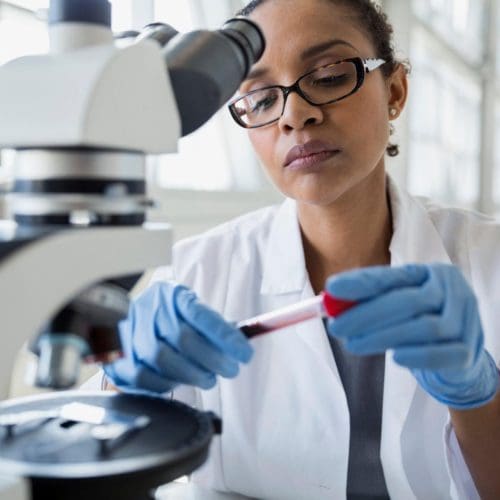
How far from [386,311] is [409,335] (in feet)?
0.13

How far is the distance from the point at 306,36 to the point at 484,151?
191 inches

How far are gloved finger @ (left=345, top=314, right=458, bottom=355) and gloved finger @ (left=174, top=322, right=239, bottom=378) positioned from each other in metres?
0.17

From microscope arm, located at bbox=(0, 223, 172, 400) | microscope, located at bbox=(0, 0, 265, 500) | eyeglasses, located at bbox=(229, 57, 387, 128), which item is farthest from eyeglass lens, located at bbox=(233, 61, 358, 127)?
microscope arm, located at bbox=(0, 223, 172, 400)

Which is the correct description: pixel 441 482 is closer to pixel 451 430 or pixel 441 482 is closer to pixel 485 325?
pixel 451 430

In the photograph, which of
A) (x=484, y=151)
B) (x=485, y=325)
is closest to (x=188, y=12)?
(x=485, y=325)

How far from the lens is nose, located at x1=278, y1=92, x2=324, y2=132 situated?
3.52ft

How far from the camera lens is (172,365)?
834 millimetres

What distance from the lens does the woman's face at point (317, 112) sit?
1.08 metres

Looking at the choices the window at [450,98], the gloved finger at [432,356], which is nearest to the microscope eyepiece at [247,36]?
the gloved finger at [432,356]

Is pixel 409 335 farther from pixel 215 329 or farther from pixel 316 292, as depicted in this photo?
pixel 316 292

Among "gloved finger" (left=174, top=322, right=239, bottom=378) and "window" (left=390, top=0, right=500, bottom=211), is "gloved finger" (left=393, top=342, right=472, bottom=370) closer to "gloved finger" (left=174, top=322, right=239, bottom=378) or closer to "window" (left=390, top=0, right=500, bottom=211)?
"gloved finger" (left=174, top=322, right=239, bottom=378)

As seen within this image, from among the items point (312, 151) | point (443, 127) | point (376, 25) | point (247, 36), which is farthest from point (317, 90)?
point (443, 127)

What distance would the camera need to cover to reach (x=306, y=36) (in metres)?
1.09

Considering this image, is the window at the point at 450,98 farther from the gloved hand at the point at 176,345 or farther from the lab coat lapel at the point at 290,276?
the gloved hand at the point at 176,345
